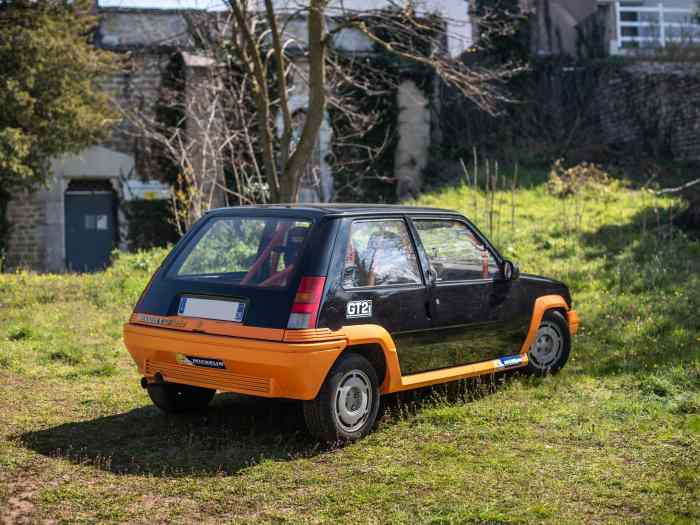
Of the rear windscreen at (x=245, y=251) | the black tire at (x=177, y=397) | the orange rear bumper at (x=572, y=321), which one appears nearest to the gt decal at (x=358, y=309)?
the rear windscreen at (x=245, y=251)

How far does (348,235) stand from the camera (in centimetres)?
641

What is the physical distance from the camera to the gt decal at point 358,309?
247 inches

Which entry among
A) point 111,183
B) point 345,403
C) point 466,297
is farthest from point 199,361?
point 111,183

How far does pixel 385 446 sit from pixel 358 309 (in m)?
0.92

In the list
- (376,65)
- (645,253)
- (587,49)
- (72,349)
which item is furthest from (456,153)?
(72,349)

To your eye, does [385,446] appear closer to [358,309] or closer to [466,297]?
[358,309]

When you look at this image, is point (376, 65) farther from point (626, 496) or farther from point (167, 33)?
point (626, 496)

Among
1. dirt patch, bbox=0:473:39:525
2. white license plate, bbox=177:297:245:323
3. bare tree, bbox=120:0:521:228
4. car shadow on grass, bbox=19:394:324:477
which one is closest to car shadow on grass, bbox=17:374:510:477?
car shadow on grass, bbox=19:394:324:477

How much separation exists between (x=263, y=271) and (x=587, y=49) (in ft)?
75.6

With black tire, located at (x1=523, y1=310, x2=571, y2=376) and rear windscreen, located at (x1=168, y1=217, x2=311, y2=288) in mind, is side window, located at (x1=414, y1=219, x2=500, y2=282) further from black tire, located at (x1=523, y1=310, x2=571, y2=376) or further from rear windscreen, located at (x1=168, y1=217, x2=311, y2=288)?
rear windscreen, located at (x1=168, y1=217, x2=311, y2=288)

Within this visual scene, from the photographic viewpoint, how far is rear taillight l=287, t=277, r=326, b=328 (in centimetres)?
599

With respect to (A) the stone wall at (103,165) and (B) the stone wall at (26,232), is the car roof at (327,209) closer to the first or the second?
(A) the stone wall at (103,165)

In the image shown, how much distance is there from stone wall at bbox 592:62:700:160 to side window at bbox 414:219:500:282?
54.9 feet

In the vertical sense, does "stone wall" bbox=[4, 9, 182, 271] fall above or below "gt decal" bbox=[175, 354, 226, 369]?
above
